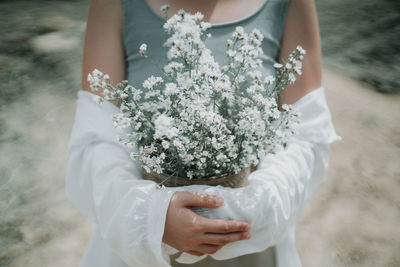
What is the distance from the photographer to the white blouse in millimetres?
971

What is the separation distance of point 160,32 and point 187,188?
2.07 ft

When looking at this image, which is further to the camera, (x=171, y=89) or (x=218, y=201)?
(x=218, y=201)

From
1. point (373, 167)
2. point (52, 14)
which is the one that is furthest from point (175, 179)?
point (52, 14)

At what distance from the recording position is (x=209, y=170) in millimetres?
918

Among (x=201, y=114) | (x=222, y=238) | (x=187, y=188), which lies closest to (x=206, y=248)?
(x=222, y=238)

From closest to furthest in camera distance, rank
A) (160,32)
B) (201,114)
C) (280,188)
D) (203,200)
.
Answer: (201,114), (203,200), (280,188), (160,32)

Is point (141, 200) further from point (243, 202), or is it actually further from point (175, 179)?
point (243, 202)

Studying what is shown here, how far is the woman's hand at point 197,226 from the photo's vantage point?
0.93m

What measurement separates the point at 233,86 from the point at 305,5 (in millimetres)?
567

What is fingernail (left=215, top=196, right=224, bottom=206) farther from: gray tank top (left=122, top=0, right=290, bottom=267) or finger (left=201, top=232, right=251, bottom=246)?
gray tank top (left=122, top=0, right=290, bottom=267)

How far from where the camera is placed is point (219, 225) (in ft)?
3.08

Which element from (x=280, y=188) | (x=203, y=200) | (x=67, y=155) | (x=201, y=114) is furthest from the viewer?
(x=67, y=155)

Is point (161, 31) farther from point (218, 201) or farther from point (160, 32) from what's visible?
point (218, 201)

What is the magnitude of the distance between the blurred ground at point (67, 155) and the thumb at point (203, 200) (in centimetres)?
151
